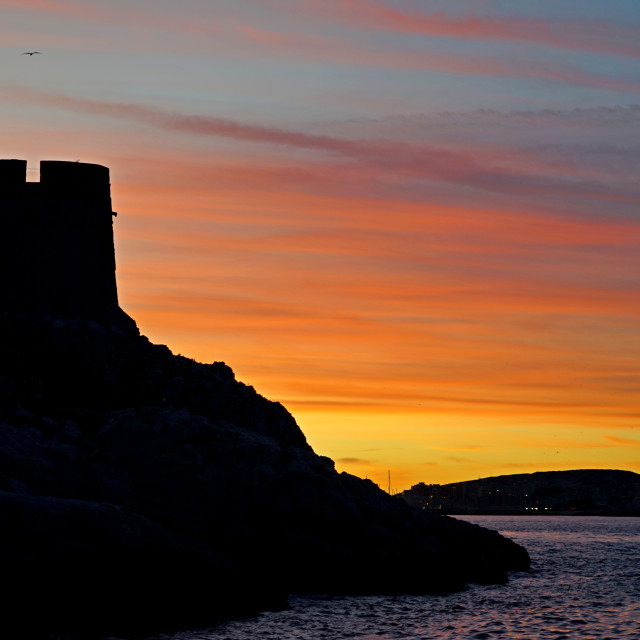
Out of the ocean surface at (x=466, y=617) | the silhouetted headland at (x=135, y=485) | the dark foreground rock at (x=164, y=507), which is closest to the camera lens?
the dark foreground rock at (x=164, y=507)

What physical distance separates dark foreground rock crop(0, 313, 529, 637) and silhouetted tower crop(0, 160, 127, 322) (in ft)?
4.68

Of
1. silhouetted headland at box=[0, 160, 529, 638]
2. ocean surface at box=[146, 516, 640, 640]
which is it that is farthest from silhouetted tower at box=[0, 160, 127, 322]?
ocean surface at box=[146, 516, 640, 640]

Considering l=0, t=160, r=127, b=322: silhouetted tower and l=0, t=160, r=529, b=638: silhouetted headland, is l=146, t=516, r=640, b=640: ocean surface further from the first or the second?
l=0, t=160, r=127, b=322: silhouetted tower

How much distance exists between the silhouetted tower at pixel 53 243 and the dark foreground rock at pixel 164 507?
1427 millimetres

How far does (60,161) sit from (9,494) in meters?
27.7

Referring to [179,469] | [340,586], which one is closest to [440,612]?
[340,586]

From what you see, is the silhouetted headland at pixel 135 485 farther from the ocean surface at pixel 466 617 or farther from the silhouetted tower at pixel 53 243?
the ocean surface at pixel 466 617

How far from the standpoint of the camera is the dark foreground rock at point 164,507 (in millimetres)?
29500

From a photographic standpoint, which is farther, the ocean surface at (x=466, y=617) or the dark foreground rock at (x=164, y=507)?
the ocean surface at (x=466, y=617)

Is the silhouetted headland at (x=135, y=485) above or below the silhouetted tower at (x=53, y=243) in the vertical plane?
below

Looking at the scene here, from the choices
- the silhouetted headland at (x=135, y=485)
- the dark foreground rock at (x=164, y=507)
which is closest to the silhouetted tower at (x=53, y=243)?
the silhouetted headland at (x=135, y=485)

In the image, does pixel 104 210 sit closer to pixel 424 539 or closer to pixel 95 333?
pixel 95 333

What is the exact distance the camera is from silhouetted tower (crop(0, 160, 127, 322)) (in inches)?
2080

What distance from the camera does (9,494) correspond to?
97.6ft
